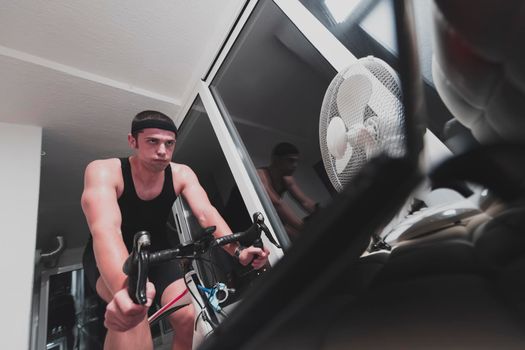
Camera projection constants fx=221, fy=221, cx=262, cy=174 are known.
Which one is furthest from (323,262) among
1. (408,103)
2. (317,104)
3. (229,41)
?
(229,41)

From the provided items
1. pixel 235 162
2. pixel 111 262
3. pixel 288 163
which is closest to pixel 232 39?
pixel 235 162

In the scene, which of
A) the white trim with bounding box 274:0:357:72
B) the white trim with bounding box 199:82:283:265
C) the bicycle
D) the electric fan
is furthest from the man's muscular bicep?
the white trim with bounding box 274:0:357:72

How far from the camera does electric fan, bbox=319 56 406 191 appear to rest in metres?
0.48

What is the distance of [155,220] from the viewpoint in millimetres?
1143

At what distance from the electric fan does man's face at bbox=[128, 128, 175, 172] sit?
0.76 meters

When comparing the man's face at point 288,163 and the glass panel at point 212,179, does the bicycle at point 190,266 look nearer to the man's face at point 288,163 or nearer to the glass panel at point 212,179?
the glass panel at point 212,179

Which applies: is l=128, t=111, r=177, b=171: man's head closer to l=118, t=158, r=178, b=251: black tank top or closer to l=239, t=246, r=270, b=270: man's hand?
l=118, t=158, r=178, b=251: black tank top

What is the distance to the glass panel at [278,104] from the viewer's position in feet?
3.44

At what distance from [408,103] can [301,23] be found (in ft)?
3.55

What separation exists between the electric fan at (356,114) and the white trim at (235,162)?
571mm

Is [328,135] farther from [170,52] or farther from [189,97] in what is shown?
[189,97]

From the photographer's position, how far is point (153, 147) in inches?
41.1

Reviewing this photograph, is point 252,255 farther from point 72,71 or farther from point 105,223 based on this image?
point 72,71

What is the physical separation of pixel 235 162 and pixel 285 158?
1.09 ft
